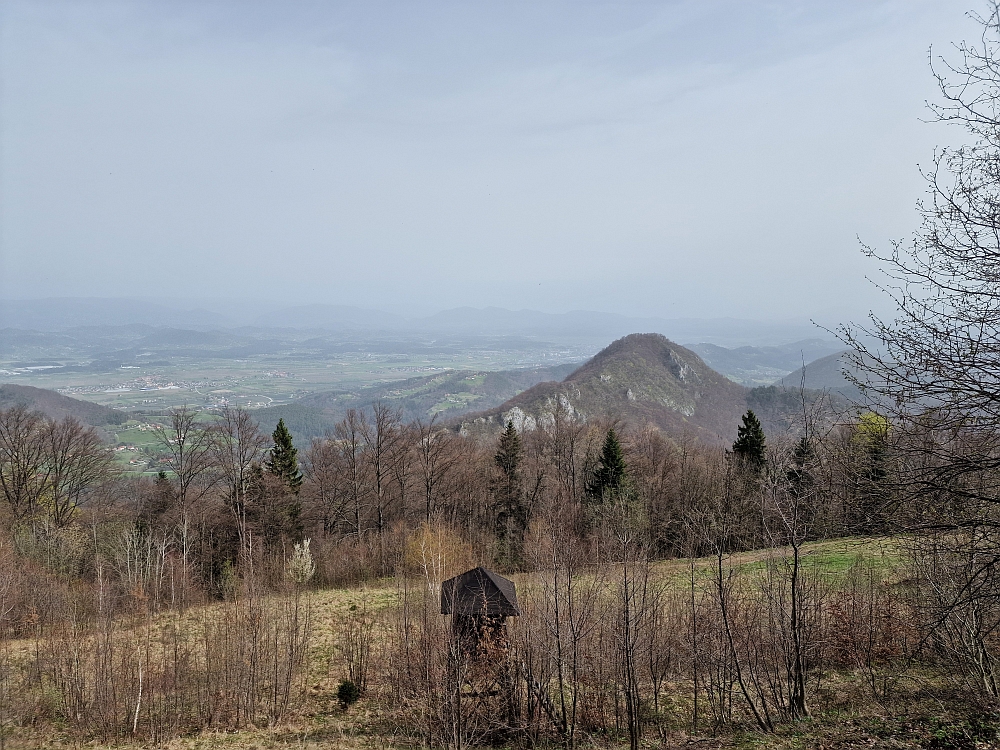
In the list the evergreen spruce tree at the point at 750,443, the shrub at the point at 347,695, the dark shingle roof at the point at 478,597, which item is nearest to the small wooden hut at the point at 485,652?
the dark shingle roof at the point at 478,597

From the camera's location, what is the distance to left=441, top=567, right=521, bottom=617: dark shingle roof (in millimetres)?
11750

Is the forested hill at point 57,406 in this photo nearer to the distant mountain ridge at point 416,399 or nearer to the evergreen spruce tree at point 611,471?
the distant mountain ridge at point 416,399

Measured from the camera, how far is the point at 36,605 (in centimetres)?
1830

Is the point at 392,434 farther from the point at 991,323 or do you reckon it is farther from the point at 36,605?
the point at 991,323

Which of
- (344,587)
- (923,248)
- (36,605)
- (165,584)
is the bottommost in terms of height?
(344,587)

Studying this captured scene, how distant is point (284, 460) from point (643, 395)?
292 ft

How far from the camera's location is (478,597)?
39.1 feet

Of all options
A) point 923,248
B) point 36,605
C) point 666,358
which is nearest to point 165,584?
point 36,605

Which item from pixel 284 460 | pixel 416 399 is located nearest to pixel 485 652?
pixel 284 460

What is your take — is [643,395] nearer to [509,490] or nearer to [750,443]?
[750,443]

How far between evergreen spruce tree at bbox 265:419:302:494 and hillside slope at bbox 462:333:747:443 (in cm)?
4572

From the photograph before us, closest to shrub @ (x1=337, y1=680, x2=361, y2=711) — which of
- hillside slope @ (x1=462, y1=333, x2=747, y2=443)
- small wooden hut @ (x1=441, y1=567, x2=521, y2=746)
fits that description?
small wooden hut @ (x1=441, y1=567, x2=521, y2=746)

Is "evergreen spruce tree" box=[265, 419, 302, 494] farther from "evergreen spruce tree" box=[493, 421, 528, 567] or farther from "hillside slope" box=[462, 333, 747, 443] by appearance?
Answer: "hillside slope" box=[462, 333, 747, 443]

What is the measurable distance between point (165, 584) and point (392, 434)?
14016 mm
